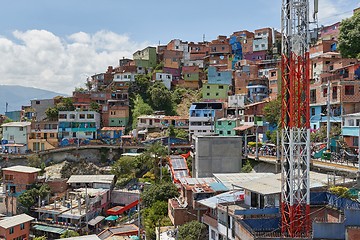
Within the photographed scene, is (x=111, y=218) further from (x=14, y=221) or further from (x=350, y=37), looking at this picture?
(x=350, y=37)

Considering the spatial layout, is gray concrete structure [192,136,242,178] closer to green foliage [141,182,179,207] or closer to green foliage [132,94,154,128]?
green foliage [141,182,179,207]

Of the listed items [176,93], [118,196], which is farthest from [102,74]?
[118,196]

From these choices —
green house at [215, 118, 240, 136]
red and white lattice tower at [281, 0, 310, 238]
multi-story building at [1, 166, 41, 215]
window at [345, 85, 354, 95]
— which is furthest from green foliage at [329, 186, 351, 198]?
multi-story building at [1, 166, 41, 215]

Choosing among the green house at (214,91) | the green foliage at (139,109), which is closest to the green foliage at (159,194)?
the green foliage at (139,109)

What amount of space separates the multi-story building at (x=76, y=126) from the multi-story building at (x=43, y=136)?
2.98 ft

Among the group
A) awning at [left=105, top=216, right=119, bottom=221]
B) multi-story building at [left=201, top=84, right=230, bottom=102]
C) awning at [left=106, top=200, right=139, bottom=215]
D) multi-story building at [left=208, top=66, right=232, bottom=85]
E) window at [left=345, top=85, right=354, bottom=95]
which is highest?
multi-story building at [left=208, top=66, right=232, bottom=85]

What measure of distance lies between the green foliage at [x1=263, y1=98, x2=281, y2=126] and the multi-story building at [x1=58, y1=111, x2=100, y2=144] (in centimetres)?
2464

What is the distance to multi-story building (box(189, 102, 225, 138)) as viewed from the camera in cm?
5016

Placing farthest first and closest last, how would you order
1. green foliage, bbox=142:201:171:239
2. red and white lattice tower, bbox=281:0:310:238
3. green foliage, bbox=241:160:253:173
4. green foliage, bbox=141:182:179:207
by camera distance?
green foliage, bbox=241:160:253:173 → green foliage, bbox=141:182:179:207 → green foliage, bbox=142:201:171:239 → red and white lattice tower, bbox=281:0:310:238

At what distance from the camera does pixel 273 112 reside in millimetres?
41031

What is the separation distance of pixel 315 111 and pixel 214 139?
396 inches

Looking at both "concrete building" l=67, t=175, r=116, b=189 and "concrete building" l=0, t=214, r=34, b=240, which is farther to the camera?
"concrete building" l=67, t=175, r=116, b=189

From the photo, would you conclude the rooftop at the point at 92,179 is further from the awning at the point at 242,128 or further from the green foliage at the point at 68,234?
the awning at the point at 242,128

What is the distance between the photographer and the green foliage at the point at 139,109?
58.0 metres
